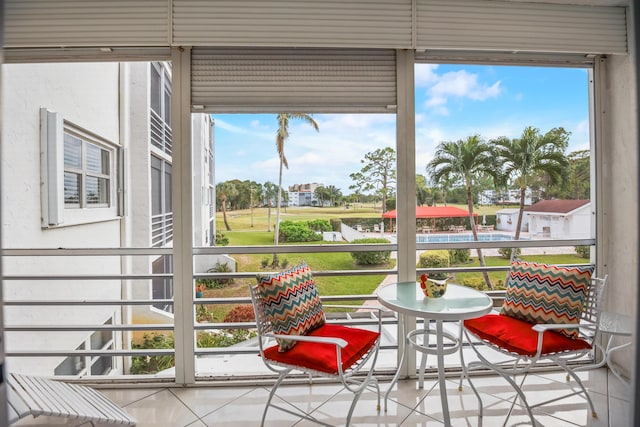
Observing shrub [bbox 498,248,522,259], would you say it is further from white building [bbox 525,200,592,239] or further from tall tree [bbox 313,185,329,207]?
tall tree [bbox 313,185,329,207]

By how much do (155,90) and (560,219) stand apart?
5478 millimetres

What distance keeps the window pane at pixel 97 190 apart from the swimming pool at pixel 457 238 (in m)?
3.51

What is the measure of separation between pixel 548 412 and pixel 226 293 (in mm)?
4008

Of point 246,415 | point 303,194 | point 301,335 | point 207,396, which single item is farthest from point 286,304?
point 303,194

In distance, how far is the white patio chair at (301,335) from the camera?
6.00 ft

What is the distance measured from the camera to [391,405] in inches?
86.4

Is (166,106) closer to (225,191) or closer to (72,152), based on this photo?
(225,191)

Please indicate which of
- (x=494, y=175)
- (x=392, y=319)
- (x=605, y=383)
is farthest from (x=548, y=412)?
(x=494, y=175)

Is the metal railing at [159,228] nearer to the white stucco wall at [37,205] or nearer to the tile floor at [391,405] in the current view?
the white stucco wall at [37,205]

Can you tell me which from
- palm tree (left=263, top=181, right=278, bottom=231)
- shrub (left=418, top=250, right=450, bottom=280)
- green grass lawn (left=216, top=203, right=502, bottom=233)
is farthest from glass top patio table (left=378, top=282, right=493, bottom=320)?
palm tree (left=263, top=181, right=278, bottom=231)

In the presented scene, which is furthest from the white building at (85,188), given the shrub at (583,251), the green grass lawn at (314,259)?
the shrub at (583,251)

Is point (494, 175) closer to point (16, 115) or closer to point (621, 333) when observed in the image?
point (621, 333)

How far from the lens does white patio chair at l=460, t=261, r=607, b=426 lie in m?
1.95

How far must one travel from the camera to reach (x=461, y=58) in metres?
2.57
